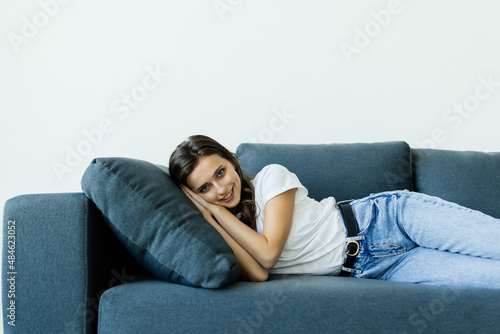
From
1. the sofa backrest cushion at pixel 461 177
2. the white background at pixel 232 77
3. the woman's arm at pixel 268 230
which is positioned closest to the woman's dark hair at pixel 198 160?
the woman's arm at pixel 268 230

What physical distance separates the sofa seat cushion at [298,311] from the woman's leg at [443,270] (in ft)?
0.46

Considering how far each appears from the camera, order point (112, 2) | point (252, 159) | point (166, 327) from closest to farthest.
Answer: point (166, 327) < point (252, 159) < point (112, 2)

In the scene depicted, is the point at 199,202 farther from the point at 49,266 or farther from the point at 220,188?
the point at 49,266

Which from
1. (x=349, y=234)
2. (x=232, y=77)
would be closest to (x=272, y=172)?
(x=349, y=234)

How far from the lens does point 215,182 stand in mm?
1483

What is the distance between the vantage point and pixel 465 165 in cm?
195

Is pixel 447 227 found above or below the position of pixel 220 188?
below

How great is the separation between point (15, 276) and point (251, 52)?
156 cm

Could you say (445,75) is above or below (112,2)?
below

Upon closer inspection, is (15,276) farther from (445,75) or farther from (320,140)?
(445,75)

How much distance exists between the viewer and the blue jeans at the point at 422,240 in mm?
1377

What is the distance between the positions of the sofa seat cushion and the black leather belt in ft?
1.04

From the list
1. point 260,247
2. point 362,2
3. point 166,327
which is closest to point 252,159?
point 260,247

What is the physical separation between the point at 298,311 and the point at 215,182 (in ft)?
1.76
